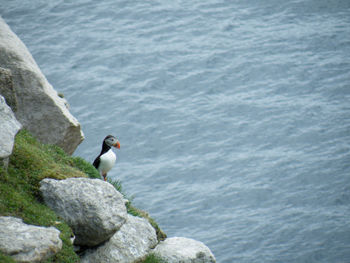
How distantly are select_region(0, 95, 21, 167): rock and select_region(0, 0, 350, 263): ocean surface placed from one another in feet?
64.1

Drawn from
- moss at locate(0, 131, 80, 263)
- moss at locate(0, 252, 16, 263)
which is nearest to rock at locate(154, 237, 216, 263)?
moss at locate(0, 131, 80, 263)

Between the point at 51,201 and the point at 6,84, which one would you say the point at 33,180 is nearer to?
the point at 51,201

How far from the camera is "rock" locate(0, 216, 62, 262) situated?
8.65 metres

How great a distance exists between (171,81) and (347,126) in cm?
1799

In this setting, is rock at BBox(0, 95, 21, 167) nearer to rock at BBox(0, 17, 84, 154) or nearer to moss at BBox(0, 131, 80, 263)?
moss at BBox(0, 131, 80, 263)

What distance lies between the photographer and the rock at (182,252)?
12469mm

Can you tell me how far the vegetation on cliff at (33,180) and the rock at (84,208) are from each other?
0.25m

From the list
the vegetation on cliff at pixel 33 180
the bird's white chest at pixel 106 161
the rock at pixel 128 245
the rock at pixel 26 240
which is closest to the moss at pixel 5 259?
the vegetation on cliff at pixel 33 180

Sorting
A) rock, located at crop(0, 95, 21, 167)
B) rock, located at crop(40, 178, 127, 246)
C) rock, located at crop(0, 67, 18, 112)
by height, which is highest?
rock, located at crop(0, 67, 18, 112)

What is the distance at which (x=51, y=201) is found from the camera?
1065cm

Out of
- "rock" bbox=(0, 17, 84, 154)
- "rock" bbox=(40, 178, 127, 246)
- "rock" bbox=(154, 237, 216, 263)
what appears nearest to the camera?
"rock" bbox=(40, 178, 127, 246)

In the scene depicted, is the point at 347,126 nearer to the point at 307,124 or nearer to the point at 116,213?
the point at 307,124

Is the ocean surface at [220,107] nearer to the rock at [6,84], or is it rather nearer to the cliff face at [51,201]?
the cliff face at [51,201]

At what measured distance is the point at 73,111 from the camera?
44344 millimetres
